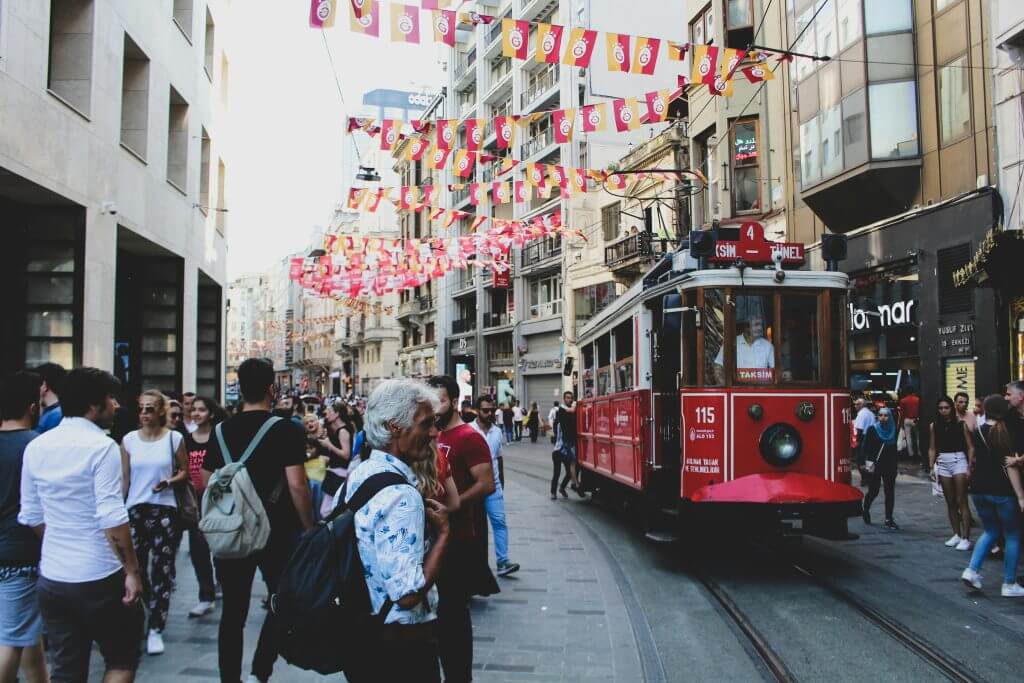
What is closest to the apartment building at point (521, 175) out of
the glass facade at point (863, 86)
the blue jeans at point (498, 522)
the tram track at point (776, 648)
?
the glass facade at point (863, 86)

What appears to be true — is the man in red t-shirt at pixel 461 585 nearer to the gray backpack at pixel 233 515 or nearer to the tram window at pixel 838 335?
the gray backpack at pixel 233 515

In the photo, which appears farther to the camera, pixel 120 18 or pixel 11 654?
pixel 120 18

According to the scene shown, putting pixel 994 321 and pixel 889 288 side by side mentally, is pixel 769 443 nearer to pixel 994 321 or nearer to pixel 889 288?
pixel 994 321

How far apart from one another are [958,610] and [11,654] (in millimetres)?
6756

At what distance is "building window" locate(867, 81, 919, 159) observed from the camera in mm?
17234

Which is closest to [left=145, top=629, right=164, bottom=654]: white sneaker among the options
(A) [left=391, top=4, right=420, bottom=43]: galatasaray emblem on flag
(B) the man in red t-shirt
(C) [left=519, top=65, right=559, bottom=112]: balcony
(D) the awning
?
(B) the man in red t-shirt

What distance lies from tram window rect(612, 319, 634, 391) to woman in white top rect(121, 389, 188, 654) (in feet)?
17.9

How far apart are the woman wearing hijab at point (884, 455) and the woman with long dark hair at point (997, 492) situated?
141 inches

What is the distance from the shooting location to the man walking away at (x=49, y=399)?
608 centimetres

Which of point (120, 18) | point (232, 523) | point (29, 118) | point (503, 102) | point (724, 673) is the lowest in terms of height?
point (724, 673)

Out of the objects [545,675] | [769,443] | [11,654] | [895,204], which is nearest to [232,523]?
[11,654]

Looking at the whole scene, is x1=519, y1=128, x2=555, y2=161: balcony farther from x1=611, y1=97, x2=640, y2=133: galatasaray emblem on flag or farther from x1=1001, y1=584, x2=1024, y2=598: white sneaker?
x1=1001, y1=584, x2=1024, y2=598: white sneaker

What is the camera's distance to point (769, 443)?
8.12m

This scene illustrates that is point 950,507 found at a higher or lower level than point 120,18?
lower
